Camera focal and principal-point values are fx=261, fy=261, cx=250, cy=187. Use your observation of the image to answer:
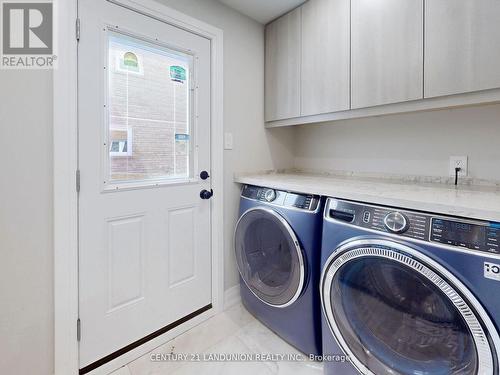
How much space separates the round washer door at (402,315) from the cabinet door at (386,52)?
86cm

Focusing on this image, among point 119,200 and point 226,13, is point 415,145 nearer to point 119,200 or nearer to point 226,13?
point 226,13

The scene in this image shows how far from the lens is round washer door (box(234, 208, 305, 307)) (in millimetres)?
1444

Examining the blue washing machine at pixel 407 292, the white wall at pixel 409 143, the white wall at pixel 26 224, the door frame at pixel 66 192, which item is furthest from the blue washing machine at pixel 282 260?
the white wall at pixel 26 224

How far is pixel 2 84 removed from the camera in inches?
43.4

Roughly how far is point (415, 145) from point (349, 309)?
3.83 feet

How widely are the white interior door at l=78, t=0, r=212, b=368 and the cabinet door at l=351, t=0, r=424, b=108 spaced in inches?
37.5

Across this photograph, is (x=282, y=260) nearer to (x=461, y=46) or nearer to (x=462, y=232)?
(x=462, y=232)

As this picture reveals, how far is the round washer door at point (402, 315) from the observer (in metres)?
0.87

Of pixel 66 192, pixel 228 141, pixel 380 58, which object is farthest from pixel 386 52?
pixel 66 192

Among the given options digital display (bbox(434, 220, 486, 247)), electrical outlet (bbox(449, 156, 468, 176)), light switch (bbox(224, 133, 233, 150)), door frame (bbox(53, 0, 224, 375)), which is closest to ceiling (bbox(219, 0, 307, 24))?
door frame (bbox(53, 0, 224, 375))

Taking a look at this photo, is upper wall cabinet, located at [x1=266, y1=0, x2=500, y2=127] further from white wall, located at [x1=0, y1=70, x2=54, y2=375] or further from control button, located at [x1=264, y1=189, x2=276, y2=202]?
white wall, located at [x1=0, y1=70, x2=54, y2=375]

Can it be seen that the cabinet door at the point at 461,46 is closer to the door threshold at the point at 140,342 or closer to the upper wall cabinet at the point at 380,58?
the upper wall cabinet at the point at 380,58

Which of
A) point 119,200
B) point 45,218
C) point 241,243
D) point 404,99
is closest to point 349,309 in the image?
point 241,243

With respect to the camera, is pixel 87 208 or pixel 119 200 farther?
pixel 119 200
